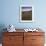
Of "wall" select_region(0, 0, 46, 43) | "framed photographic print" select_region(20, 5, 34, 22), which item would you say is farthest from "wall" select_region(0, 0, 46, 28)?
"framed photographic print" select_region(20, 5, 34, 22)

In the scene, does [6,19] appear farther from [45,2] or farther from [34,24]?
[45,2]

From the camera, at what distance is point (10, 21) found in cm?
399

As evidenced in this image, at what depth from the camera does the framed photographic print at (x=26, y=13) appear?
12.9ft

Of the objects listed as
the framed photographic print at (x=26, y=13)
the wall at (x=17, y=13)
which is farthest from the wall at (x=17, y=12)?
the framed photographic print at (x=26, y=13)

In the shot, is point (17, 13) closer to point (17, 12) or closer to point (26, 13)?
point (17, 12)

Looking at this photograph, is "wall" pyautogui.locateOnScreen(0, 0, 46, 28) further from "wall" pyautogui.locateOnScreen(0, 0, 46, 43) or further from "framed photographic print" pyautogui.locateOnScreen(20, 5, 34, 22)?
"framed photographic print" pyautogui.locateOnScreen(20, 5, 34, 22)

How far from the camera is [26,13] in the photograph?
13.0 feet

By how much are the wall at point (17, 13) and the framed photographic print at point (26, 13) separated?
0.10 m

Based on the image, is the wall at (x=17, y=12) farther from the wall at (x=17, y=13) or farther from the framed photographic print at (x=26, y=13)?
the framed photographic print at (x=26, y=13)

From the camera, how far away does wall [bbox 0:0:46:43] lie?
3.95 meters

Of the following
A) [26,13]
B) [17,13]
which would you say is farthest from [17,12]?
[26,13]

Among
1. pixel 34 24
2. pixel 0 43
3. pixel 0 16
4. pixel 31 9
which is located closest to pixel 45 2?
pixel 31 9

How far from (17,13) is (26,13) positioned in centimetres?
29

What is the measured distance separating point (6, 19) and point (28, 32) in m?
0.95
